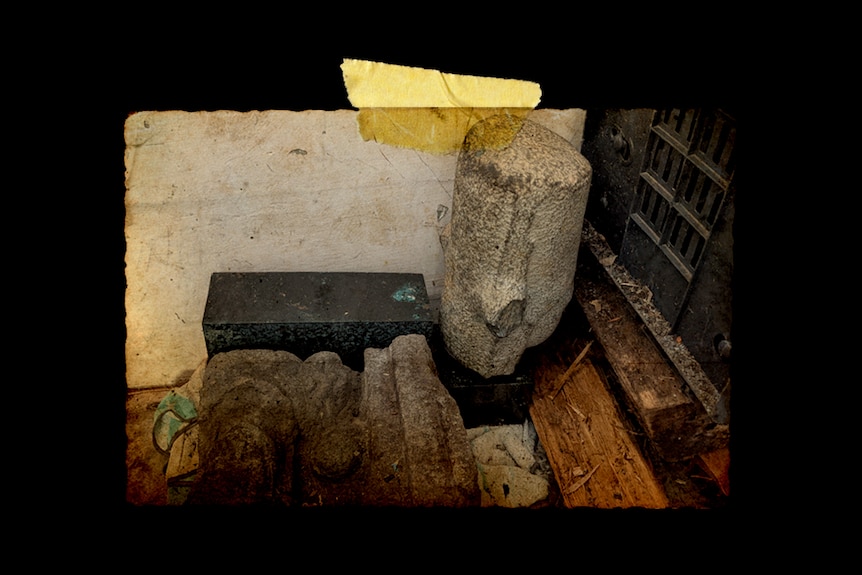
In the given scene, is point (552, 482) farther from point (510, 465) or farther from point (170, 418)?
point (170, 418)

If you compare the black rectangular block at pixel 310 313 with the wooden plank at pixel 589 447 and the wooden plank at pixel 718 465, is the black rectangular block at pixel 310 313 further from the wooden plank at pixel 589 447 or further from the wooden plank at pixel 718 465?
the wooden plank at pixel 718 465

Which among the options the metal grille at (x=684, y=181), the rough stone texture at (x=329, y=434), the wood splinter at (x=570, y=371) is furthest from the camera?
the wood splinter at (x=570, y=371)

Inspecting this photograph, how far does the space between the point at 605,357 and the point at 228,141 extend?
78.4 inches

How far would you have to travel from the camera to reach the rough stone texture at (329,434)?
2121 millimetres

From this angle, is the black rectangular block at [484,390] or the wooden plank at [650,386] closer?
the wooden plank at [650,386]

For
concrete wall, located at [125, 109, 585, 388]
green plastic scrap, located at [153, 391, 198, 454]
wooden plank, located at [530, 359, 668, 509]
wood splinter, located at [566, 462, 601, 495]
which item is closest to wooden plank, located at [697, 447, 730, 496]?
wooden plank, located at [530, 359, 668, 509]

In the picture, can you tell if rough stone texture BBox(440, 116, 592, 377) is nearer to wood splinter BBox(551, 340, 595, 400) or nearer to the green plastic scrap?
wood splinter BBox(551, 340, 595, 400)

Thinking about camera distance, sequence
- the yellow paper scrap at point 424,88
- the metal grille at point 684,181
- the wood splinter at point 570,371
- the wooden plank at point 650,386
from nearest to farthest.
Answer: the yellow paper scrap at point 424,88
the metal grille at point 684,181
the wooden plank at point 650,386
the wood splinter at point 570,371

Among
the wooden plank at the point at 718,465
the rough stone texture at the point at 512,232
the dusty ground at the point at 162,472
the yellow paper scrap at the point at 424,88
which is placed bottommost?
the dusty ground at the point at 162,472

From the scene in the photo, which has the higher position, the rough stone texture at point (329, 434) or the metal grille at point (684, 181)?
the metal grille at point (684, 181)

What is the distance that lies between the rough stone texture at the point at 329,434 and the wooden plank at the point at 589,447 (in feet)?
2.08

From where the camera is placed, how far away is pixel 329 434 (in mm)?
2287

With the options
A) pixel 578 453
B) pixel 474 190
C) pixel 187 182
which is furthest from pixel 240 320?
pixel 578 453

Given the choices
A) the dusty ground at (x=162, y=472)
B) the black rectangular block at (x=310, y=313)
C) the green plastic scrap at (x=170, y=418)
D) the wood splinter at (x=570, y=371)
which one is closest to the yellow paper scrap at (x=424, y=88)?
the black rectangular block at (x=310, y=313)
